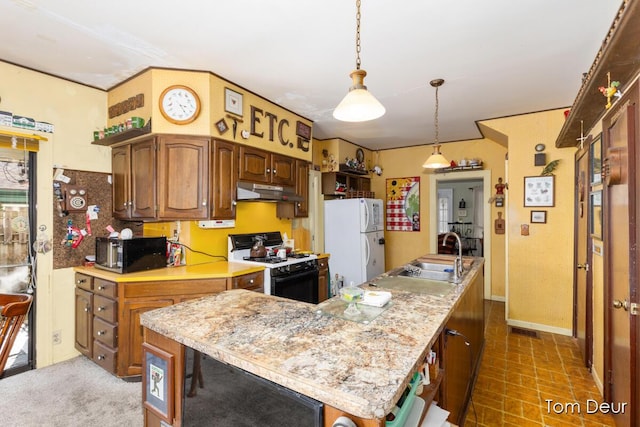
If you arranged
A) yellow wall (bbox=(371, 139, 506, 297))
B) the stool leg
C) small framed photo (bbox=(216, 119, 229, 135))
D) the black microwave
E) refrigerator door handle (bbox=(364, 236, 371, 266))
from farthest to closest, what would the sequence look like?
yellow wall (bbox=(371, 139, 506, 297))
refrigerator door handle (bbox=(364, 236, 371, 266))
small framed photo (bbox=(216, 119, 229, 135))
the black microwave
the stool leg

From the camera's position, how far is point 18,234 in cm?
265

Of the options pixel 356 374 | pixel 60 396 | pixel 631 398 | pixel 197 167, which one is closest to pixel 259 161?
pixel 197 167

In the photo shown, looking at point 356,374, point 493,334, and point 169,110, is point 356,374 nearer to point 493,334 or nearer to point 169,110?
point 169,110

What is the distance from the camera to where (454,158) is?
519 centimetres

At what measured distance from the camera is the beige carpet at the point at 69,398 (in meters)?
2.04

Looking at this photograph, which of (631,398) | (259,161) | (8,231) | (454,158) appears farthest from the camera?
(454,158)

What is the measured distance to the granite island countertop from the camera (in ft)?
2.69

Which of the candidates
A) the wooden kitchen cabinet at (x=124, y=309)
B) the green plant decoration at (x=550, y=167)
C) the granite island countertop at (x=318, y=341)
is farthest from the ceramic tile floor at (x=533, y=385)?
the wooden kitchen cabinet at (x=124, y=309)

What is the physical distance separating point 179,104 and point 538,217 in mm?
4069

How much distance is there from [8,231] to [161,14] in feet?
7.36

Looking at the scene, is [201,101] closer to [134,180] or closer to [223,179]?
[223,179]

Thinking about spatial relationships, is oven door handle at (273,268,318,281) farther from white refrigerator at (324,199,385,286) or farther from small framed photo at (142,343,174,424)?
small framed photo at (142,343,174,424)

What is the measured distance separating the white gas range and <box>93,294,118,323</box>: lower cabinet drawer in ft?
3.83

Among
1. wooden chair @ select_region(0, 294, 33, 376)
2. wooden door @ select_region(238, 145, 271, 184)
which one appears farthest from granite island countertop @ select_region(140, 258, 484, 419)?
wooden door @ select_region(238, 145, 271, 184)
